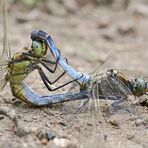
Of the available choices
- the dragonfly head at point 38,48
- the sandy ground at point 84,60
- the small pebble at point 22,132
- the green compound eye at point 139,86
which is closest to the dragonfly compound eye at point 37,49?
the dragonfly head at point 38,48

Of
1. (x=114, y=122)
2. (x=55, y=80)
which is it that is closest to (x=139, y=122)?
(x=114, y=122)

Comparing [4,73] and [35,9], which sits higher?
[35,9]

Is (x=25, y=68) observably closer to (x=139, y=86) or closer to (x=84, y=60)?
(x=139, y=86)

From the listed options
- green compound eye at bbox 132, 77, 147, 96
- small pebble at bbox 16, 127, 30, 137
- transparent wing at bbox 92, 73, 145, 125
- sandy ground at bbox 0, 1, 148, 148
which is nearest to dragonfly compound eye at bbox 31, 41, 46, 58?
sandy ground at bbox 0, 1, 148, 148

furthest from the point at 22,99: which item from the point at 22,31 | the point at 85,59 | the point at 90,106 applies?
the point at 22,31

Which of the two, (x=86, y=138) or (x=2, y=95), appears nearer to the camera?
(x=86, y=138)

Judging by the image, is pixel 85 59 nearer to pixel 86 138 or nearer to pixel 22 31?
pixel 22 31

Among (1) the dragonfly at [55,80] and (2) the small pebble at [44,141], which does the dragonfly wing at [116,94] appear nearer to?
(1) the dragonfly at [55,80]
